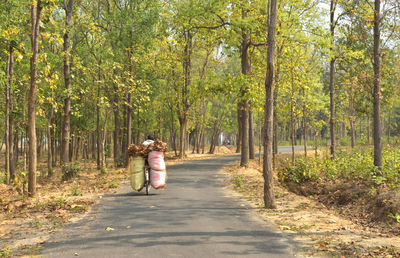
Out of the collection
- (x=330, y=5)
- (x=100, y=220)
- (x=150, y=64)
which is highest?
(x=330, y=5)

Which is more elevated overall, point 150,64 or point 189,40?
point 189,40

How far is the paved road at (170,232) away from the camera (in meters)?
6.51

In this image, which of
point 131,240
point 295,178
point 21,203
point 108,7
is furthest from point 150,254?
point 108,7

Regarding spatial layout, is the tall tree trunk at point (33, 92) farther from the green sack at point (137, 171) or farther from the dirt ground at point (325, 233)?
the dirt ground at point (325, 233)

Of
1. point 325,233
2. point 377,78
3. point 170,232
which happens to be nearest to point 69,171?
point 170,232

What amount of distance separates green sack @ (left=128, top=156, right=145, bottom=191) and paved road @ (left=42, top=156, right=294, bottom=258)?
0.71 meters

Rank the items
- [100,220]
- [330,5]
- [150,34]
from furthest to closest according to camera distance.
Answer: [150,34] → [330,5] → [100,220]

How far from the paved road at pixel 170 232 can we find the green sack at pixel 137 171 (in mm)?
711

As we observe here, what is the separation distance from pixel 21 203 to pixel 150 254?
7053 mm

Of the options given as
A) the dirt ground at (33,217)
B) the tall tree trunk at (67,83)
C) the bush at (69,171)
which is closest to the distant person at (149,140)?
the dirt ground at (33,217)

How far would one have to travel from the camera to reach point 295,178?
17.3m

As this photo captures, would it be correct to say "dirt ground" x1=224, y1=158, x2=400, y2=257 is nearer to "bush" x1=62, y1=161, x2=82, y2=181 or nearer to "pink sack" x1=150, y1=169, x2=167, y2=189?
"pink sack" x1=150, y1=169, x2=167, y2=189

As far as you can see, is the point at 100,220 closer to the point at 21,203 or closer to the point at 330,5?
the point at 21,203

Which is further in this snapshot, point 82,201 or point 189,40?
point 189,40
